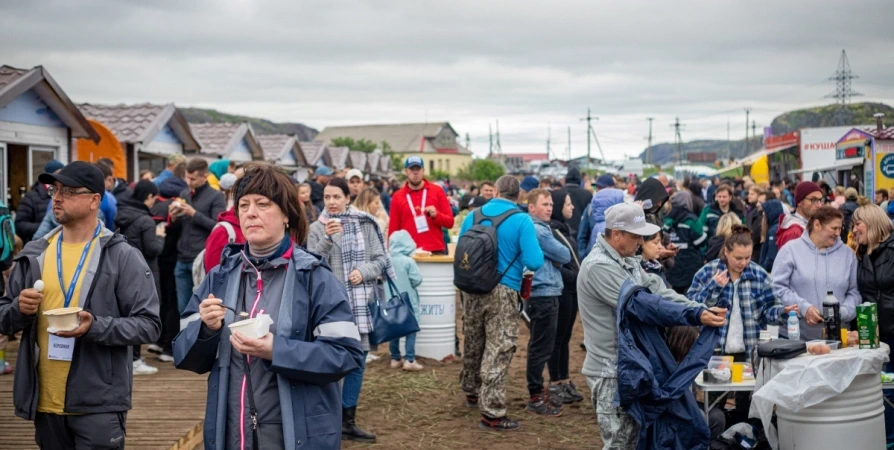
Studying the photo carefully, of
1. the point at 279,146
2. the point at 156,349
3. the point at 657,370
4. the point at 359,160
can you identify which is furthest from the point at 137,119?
the point at 359,160

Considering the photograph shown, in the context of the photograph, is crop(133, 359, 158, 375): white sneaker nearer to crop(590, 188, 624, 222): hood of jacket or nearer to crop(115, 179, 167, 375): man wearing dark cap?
crop(115, 179, 167, 375): man wearing dark cap

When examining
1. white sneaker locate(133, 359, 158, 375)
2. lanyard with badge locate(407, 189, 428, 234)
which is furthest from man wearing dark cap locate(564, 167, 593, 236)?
white sneaker locate(133, 359, 158, 375)

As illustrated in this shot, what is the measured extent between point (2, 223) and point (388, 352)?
5.19m

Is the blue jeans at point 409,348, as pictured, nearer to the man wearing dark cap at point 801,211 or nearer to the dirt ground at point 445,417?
the dirt ground at point 445,417

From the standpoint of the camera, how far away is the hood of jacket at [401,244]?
28.7 feet

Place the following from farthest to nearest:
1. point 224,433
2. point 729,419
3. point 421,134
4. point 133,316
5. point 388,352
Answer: point 421,134, point 388,352, point 729,419, point 133,316, point 224,433

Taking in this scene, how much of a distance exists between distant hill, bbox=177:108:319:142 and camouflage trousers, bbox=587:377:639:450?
379 ft

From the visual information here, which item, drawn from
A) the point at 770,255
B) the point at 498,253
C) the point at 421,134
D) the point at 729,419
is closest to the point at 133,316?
the point at 498,253

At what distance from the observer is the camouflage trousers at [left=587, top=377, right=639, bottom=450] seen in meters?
4.83

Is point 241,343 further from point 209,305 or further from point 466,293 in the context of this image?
point 466,293

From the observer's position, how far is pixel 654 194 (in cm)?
814

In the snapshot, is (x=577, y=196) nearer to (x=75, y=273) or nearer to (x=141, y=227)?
(x=141, y=227)

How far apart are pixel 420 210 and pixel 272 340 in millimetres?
6688

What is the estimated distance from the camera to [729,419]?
6.05 meters
